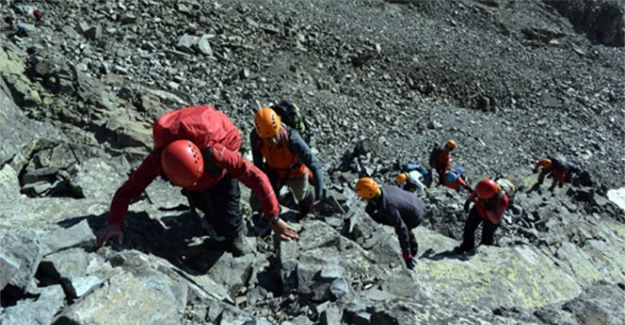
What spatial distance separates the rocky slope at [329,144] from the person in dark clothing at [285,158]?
0.45 m

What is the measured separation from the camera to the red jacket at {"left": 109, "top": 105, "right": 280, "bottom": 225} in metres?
3.78

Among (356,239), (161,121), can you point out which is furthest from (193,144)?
(356,239)

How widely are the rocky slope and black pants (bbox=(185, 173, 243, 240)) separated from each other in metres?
0.31

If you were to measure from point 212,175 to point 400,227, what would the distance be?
3.06 m

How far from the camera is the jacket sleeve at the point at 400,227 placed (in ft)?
19.6

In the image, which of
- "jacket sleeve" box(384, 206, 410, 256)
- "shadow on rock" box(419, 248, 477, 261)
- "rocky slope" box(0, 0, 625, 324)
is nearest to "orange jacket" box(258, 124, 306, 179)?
"rocky slope" box(0, 0, 625, 324)

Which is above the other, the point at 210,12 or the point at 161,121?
the point at 161,121

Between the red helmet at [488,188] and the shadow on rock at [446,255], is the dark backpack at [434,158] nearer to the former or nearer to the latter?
the shadow on rock at [446,255]

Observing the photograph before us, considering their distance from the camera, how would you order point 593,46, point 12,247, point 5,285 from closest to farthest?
point 5,285 → point 12,247 → point 593,46

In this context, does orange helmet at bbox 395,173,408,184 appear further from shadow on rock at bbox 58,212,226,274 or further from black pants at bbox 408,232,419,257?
shadow on rock at bbox 58,212,226,274

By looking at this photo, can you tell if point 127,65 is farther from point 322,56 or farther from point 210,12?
point 322,56

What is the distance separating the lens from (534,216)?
9.82 metres

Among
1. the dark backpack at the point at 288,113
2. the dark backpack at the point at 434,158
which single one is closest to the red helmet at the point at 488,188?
the dark backpack at the point at 288,113

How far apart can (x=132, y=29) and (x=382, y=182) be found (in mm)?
9535
